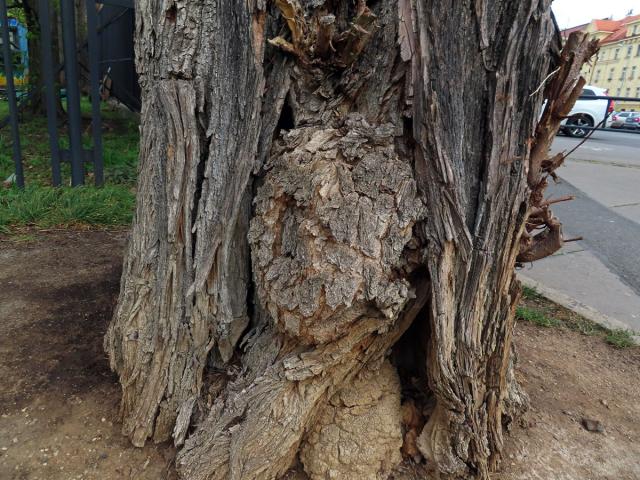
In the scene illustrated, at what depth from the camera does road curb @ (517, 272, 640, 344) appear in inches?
131

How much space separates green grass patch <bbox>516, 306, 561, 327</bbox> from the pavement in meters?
0.31

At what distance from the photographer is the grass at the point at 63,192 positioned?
4480 mm

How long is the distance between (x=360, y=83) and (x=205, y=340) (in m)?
1.07

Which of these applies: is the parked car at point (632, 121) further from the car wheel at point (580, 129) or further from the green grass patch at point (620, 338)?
the green grass patch at point (620, 338)

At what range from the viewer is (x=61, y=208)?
469cm

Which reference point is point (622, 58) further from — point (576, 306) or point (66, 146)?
point (576, 306)

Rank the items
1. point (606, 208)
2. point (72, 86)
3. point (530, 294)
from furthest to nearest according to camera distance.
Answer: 1. point (606, 208)
2. point (72, 86)
3. point (530, 294)

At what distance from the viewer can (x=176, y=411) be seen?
1974 millimetres

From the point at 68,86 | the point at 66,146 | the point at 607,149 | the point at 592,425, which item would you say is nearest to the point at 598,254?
the point at 592,425

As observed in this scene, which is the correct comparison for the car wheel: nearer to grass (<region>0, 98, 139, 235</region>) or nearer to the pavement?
the pavement

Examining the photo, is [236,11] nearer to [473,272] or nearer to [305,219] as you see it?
[305,219]

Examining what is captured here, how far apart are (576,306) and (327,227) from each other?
107 inches

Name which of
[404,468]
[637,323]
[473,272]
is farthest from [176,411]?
[637,323]

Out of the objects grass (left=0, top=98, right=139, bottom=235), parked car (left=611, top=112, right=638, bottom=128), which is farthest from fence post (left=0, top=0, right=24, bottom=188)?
parked car (left=611, top=112, right=638, bottom=128)
